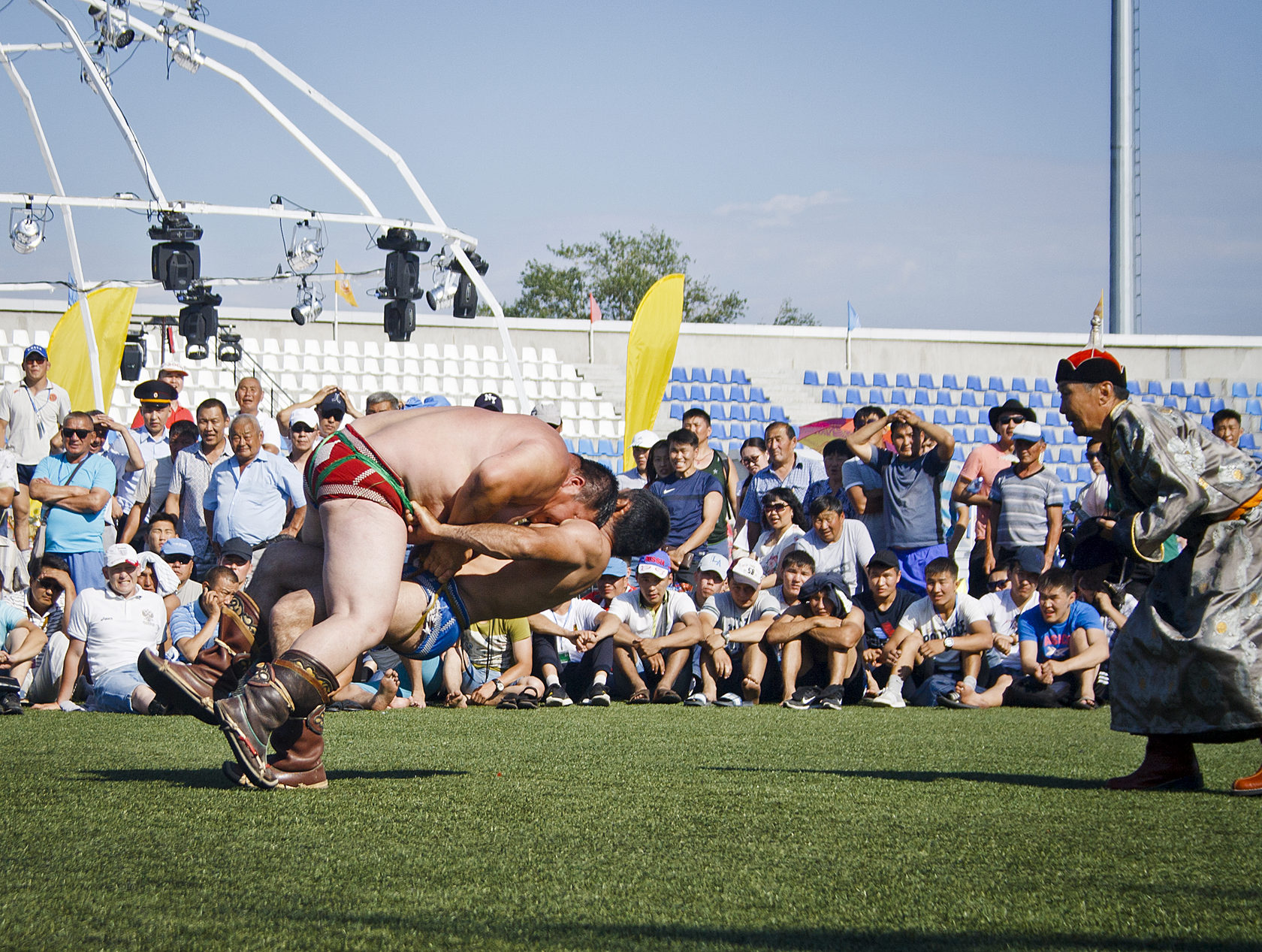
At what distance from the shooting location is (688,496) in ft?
32.0

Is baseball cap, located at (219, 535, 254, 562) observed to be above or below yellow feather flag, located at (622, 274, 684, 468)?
below

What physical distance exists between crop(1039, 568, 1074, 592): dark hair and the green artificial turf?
296 centimetres

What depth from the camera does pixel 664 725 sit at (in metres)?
6.96

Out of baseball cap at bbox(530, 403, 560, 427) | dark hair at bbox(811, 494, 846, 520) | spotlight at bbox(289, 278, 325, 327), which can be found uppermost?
spotlight at bbox(289, 278, 325, 327)

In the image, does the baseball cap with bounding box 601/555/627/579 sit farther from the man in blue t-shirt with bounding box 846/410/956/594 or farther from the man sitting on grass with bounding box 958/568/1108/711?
the man sitting on grass with bounding box 958/568/1108/711

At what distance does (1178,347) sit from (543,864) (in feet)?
73.9

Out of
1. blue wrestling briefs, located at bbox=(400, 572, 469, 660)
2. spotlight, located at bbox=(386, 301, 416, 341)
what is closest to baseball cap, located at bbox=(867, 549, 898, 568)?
blue wrestling briefs, located at bbox=(400, 572, 469, 660)

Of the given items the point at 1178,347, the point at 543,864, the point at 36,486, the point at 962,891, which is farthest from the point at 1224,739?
the point at 1178,347

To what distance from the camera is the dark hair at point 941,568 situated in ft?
28.6

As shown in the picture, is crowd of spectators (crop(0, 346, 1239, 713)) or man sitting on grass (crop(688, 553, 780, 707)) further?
man sitting on grass (crop(688, 553, 780, 707))

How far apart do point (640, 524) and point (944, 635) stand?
4.54m

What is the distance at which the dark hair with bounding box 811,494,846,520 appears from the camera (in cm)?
923

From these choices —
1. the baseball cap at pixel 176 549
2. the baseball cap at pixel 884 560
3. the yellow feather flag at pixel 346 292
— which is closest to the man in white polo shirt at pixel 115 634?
the baseball cap at pixel 176 549

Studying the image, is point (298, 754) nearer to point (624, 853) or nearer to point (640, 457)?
point (624, 853)
